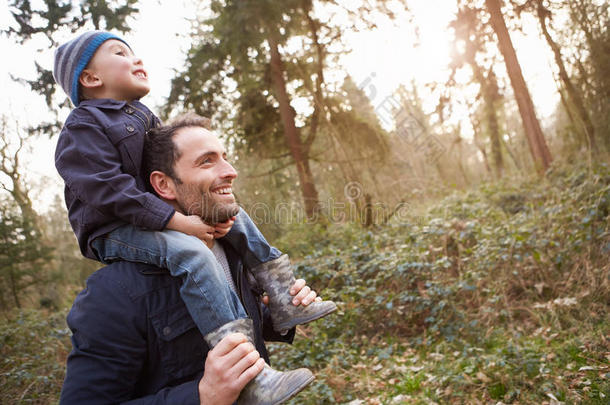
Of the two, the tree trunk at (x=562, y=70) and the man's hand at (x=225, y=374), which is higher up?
the tree trunk at (x=562, y=70)

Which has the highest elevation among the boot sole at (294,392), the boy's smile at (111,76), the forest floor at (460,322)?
the boy's smile at (111,76)

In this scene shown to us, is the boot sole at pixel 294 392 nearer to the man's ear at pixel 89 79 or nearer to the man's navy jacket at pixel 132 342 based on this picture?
the man's navy jacket at pixel 132 342

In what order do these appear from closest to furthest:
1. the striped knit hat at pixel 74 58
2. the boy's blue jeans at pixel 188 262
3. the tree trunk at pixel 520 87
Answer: the boy's blue jeans at pixel 188 262
the striped knit hat at pixel 74 58
the tree trunk at pixel 520 87

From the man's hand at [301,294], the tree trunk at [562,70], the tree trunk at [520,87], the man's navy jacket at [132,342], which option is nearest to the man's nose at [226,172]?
the man's navy jacket at [132,342]

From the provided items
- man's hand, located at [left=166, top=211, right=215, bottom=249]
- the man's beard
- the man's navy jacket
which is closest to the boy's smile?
the man's beard

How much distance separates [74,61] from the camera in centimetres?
206

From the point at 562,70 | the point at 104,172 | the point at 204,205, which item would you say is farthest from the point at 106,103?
the point at 562,70

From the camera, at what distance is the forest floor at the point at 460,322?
10.3ft

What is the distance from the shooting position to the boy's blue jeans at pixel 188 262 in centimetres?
158

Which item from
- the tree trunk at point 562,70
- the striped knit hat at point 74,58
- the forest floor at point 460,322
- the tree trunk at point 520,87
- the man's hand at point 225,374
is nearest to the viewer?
the man's hand at point 225,374

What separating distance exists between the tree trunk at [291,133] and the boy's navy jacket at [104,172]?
25.6 feet

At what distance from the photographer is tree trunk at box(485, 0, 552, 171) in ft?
30.2

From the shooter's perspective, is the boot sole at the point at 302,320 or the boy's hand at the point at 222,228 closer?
the boy's hand at the point at 222,228

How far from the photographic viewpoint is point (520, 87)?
9.59 meters
